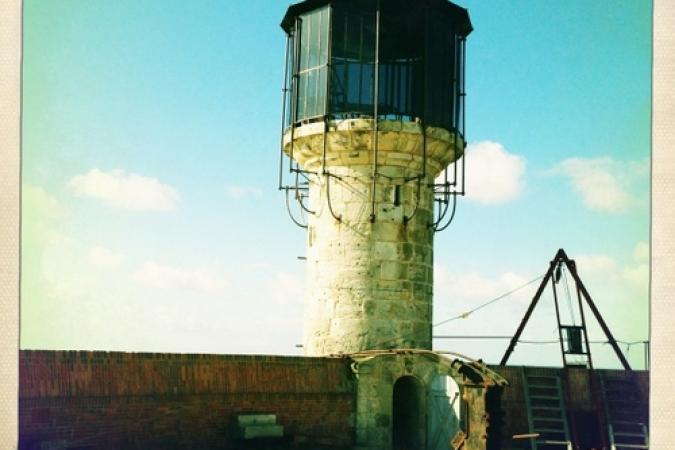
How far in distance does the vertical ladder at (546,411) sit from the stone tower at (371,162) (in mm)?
2419

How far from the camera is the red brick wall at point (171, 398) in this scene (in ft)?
40.4

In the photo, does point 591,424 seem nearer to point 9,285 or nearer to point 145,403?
point 145,403

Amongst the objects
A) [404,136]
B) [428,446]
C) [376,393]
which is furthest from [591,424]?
[404,136]

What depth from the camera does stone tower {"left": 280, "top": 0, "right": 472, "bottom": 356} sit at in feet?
56.2

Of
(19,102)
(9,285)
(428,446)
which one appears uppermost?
(19,102)

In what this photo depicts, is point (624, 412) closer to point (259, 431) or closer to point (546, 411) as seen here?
point (546, 411)

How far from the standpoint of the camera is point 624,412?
57.2 feet

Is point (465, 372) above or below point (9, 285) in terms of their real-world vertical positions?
below

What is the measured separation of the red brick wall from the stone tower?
4.68ft

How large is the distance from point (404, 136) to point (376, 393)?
200 inches

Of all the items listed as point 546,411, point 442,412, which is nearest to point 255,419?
point 442,412

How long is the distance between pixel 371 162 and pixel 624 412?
283 inches

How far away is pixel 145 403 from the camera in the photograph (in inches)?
529

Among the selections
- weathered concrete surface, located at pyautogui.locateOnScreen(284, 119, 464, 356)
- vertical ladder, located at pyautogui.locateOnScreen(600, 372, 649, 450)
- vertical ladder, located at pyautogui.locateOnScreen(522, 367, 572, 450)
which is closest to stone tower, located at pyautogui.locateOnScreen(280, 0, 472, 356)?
weathered concrete surface, located at pyautogui.locateOnScreen(284, 119, 464, 356)
